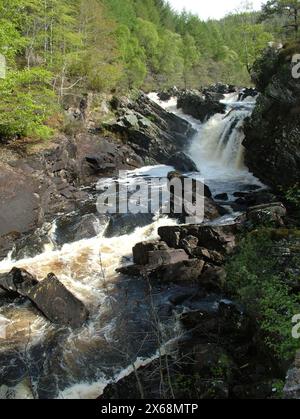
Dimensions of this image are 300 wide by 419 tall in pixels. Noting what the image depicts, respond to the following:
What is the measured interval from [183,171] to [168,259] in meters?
13.8

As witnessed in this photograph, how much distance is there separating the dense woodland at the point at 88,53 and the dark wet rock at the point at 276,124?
750cm

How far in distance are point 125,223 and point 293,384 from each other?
12406mm

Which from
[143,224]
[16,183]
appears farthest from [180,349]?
[16,183]

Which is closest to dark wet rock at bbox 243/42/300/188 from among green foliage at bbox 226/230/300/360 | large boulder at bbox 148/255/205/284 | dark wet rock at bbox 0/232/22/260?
large boulder at bbox 148/255/205/284

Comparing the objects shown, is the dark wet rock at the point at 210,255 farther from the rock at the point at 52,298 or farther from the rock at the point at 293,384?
the rock at the point at 293,384

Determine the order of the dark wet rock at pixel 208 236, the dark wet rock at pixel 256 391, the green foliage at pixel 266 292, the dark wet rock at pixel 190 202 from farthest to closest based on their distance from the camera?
1. the dark wet rock at pixel 190 202
2. the dark wet rock at pixel 208 236
3. the green foliage at pixel 266 292
4. the dark wet rock at pixel 256 391

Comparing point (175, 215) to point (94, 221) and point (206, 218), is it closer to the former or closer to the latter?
point (206, 218)

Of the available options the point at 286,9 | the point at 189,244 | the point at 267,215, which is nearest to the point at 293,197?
the point at 267,215

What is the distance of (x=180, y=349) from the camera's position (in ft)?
31.9

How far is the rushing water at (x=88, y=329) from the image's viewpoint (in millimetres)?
9305

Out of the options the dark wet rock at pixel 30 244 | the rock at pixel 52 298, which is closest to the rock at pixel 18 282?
the rock at pixel 52 298

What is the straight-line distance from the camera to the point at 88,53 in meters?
31.3

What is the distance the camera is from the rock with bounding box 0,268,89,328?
454 inches

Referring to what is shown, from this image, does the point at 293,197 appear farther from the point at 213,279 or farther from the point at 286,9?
the point at 286,9
